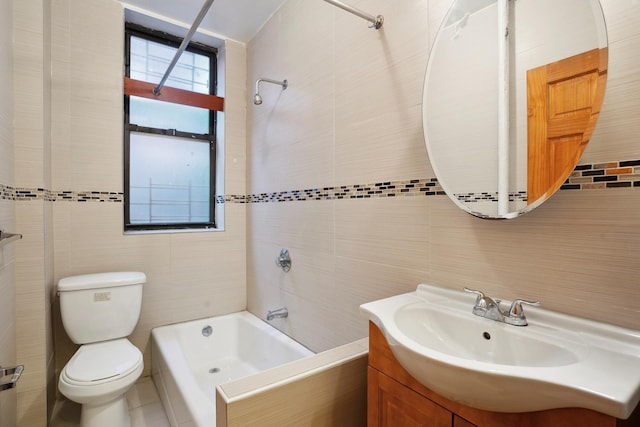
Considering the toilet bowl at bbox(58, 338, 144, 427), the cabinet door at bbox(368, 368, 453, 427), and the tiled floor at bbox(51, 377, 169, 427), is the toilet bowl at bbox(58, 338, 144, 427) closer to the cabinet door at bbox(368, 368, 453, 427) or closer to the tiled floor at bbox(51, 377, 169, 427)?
the tiled floor at bbox(51, 377, 169, 427)

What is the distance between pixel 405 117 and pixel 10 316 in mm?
2128

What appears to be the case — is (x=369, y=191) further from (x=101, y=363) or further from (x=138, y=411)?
(x=138, y=411)

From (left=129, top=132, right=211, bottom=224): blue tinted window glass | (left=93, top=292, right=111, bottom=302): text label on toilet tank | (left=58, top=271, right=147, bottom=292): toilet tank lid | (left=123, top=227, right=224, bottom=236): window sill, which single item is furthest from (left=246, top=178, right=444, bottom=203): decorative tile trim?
(left=93, top=292, right=111, bottom=302): text label on toilet tank

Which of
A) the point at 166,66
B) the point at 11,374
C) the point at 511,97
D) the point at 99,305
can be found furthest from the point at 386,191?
the point at 166,66

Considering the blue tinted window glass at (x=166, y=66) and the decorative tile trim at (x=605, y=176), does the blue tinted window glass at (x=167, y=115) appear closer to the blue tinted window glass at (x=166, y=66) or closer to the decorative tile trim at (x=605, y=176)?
the blue tinted window glass at (x=166, y=66)

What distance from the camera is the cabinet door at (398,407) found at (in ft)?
2.72

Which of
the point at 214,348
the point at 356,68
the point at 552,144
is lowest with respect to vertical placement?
the point at 214,348

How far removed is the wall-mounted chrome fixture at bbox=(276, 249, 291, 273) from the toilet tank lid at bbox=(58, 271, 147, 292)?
2.95 ft

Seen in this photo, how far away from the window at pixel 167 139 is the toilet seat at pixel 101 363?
2.91 feet

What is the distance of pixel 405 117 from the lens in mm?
1314

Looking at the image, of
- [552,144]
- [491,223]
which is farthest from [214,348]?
[552,144]

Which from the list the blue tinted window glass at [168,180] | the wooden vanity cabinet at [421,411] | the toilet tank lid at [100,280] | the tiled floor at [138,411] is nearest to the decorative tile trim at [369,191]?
the wooden vanity cabinet at [421,411]

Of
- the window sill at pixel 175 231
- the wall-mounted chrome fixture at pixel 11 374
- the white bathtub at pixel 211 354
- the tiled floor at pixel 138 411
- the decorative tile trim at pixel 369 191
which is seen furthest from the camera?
the window sill at pixel 175 231

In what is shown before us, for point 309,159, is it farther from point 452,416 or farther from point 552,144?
point 452,416
